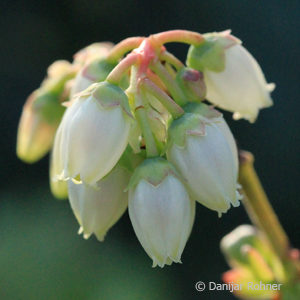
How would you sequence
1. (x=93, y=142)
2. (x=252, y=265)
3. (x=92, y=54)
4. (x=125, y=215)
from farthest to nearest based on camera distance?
(x=125, y=215) → (x=252, y=265) → (x=92, y=54) → (x=93, y=142)

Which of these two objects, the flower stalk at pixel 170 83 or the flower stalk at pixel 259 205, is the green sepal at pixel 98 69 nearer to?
the flower stalk at pixel 170 83

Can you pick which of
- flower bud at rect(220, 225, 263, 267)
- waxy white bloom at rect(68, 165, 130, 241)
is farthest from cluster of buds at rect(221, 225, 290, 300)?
waxy white bloom at rect(68, 165, 130, 241)

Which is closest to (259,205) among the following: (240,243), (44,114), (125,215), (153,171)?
(240,243)

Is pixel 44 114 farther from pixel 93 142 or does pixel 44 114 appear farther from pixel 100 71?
pixel 93 142

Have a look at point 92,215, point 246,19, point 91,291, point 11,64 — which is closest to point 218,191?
point 92,215

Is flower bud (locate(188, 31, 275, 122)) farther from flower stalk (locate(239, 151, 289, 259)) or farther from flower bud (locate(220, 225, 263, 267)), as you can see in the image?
flower bud (locate(220, 225, 263, 267))

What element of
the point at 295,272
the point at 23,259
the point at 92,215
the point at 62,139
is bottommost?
the point at 23,259

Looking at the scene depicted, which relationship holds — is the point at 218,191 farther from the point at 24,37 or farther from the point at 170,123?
the point at 24,37

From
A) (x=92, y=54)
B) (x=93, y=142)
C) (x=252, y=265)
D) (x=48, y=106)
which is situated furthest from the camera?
(x=252, y=265)
